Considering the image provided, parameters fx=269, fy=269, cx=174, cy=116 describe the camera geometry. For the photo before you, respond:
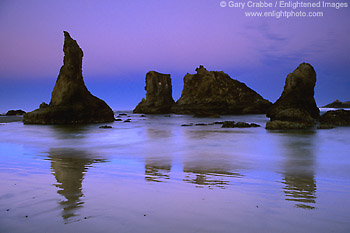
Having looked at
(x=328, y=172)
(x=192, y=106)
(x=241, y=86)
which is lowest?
(x=328, y=172)

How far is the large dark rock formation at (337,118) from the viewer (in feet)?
66.4

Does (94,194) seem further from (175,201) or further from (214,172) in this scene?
(214,172)

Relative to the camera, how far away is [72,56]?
88.5ft

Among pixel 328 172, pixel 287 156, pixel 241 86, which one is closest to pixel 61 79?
pixel 287 156

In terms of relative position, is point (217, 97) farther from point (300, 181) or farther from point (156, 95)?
point (300, 181)

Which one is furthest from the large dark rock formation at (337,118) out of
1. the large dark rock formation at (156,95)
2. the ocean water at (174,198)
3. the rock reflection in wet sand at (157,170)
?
the large dark rock formation at (156,95)

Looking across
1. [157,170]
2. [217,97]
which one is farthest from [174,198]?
[217,97]

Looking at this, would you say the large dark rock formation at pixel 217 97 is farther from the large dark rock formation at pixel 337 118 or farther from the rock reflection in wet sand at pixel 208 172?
the rock reflection in wet sand at pixel 208 172

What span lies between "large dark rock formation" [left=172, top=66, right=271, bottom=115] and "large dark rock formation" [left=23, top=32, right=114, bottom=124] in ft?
129

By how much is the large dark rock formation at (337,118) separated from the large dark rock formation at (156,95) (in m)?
59.2

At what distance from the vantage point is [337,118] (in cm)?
2066

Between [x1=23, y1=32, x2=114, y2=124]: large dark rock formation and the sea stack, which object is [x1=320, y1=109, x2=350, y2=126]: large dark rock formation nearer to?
the sea stack

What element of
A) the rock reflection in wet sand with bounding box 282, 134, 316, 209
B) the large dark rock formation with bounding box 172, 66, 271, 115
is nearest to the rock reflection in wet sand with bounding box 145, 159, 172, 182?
the rock reflection in wet sand with bounding box 282, 134, 316, 209

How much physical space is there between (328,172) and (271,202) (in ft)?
10.3
